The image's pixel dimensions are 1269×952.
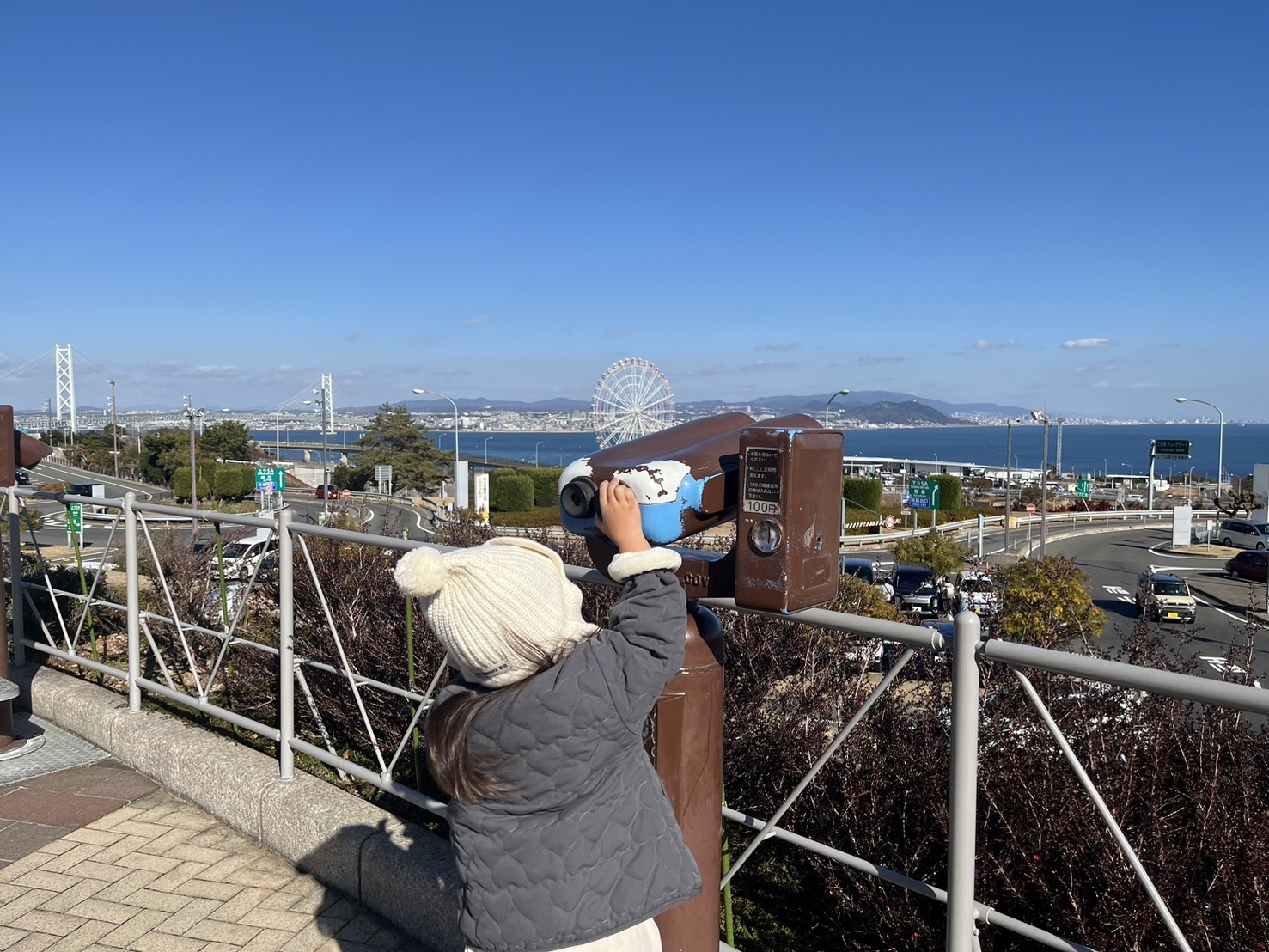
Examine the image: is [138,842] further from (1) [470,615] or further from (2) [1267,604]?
(2) [1267,604]

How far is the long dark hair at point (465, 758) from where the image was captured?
1.73 m

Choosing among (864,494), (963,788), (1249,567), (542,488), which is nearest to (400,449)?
(542,488)

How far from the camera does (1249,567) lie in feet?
111

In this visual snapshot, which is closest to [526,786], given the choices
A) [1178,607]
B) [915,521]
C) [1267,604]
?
[1178,607]

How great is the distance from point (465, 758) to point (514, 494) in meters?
49.4

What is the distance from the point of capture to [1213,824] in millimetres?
2596

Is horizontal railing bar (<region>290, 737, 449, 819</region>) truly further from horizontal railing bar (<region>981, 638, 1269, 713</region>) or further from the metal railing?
horizontal railing bar (<region>981, 638, 1269, 713</region>)

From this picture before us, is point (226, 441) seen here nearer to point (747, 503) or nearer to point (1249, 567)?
point (1249, 567)

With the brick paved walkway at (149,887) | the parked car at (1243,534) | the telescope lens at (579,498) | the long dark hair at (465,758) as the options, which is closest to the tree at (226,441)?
the parked car at (1243,534)

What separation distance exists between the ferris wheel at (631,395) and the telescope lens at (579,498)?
43.0 m

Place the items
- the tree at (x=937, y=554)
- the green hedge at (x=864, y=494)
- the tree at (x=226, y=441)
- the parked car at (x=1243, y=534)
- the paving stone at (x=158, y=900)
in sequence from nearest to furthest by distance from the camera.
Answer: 1. the paving stone at (x=158, y=900)
2. the tree at (x=937, y=554)
3. the parked car at (x=1243, y=534)
4. the green hedge at (x=864, y=494)
5. the tree at (x=226, y=441)

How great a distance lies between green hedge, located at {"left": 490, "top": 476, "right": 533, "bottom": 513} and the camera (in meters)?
50.5

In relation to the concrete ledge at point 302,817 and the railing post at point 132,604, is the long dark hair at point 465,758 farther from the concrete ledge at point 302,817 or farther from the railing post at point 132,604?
the railing post at point 132,604

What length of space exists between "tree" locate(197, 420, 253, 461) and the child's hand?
79.2 meters
